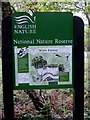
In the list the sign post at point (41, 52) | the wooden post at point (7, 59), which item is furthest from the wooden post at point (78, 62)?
the wooden post at point (7, 59)

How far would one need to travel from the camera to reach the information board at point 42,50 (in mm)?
3969

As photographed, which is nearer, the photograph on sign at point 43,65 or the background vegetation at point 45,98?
the photograph on sign at point 43,65

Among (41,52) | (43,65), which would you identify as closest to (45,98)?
(43,65)

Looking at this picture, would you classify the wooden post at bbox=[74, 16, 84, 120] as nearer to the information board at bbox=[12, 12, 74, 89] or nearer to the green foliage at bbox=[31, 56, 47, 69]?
the information board at bbox=[12, 12, 74, 89]

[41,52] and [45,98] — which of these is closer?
[41,52]

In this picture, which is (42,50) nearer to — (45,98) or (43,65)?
(43,65)

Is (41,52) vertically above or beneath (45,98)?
above

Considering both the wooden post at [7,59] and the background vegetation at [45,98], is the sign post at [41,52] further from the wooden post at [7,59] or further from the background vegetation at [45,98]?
the background vegetation at [45,98]

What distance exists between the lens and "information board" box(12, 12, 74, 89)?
397 centimetres

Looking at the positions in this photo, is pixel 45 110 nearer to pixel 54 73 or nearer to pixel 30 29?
pixel 54 73

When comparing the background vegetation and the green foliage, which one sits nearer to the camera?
the green foliage

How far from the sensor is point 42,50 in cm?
399

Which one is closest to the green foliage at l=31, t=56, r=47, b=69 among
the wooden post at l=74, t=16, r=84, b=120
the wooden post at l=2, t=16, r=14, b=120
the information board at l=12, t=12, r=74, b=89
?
the information board at l=12, t=12, r=74, b=89

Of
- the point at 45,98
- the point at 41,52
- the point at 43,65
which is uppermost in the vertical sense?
the point at 41,52
